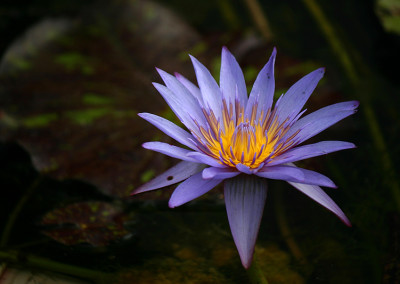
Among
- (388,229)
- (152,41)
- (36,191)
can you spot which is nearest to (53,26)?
(152,41)

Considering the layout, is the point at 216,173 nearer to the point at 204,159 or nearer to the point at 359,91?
the point at 204,159

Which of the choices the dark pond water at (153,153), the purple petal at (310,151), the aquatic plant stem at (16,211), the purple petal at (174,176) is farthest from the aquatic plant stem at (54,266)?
the purple petal at (310,151)

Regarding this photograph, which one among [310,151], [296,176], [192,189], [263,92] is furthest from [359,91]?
[192,189]

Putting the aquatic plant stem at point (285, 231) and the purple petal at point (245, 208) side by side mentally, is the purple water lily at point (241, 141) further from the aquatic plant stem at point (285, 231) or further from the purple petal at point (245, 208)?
the aquatic plant stem at point (285, 231)

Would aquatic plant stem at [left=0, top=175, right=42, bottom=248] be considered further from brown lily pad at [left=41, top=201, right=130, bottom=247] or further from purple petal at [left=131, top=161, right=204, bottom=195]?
purple petal at [left=131, top=161, right=204, bottom=195]

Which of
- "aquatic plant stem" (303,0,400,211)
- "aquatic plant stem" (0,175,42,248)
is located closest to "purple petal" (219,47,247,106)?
"aquatic plant stem" (303,0,400,211)

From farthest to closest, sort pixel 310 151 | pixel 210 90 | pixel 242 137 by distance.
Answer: pixel 210 90, pixel 242 137, pixel 310 151

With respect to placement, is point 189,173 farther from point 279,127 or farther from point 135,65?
point 135,65
